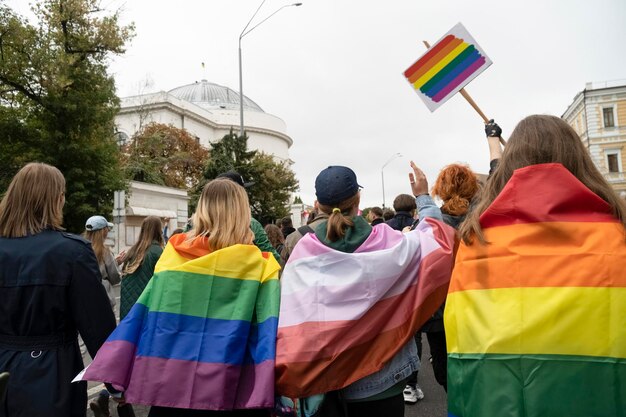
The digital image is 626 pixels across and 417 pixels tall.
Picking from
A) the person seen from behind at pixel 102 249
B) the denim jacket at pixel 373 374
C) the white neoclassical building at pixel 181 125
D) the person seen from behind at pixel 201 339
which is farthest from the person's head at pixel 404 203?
the white neoclassical building at pixel 181 125

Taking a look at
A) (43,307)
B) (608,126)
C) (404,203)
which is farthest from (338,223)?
(608,126)

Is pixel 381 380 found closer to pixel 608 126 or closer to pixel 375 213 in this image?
pixel 375 213

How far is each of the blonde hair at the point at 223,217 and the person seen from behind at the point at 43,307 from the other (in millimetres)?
644

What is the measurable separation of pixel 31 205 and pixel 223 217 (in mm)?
1058

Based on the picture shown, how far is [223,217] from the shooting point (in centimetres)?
271

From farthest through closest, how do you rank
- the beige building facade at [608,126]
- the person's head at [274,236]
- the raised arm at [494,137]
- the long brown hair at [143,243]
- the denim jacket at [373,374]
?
the beige building facade at [608,126]
the person's head at [274,236]
the long brown hair at [143,243]
the raised arm at [494,137]
the denim jacket at [373,374]

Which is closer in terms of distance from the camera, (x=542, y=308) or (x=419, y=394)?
(x=542, y=308)

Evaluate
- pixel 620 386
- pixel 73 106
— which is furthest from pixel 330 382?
pixel 73 106

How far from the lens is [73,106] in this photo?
18.4 meters

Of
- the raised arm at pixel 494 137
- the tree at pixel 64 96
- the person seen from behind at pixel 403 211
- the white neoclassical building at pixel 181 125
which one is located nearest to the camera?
the raised arm at pixel 494 137

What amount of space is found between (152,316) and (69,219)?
2012 cm

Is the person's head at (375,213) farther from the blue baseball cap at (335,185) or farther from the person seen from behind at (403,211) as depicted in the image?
the blue baseball cap at (335,185)

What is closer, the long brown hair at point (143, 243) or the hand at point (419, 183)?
the hand at point (419, 183)

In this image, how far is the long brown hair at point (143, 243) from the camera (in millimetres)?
5004
